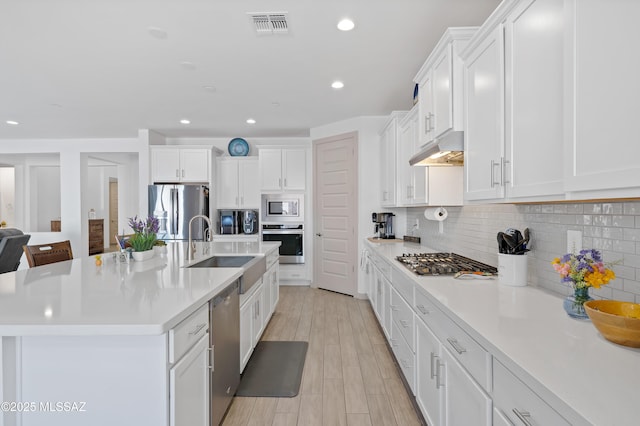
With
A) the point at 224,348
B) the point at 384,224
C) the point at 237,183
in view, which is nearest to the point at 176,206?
the point at 237,183

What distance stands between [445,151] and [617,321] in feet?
4.14

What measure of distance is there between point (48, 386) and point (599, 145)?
198 centimetres

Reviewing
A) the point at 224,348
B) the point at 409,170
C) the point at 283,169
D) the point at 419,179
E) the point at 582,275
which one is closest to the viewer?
the point at 582,275

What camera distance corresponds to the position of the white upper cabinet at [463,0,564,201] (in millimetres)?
1135

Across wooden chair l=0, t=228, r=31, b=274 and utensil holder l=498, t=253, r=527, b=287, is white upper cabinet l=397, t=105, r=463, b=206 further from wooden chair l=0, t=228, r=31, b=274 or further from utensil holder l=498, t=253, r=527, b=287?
wooden chair l=0, t=228, r=31, b=274

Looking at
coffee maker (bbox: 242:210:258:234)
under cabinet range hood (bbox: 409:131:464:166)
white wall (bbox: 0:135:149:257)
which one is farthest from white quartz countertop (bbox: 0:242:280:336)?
white wall (bbox: 0:135:149:257)

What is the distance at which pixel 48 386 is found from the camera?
46.8 inches

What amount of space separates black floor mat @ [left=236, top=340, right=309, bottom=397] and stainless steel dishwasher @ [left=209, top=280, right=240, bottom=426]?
10.8 inches

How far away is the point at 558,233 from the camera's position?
1.52 metres

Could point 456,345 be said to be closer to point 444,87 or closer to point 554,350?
point 554,350

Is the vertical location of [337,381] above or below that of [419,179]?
below

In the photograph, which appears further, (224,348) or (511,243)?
(224,348)

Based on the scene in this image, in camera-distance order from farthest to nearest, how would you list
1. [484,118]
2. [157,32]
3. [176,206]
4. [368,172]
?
[176,206] < [368,172] < [157,32] < [484,118]

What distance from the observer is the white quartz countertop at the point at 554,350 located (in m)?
0.67
